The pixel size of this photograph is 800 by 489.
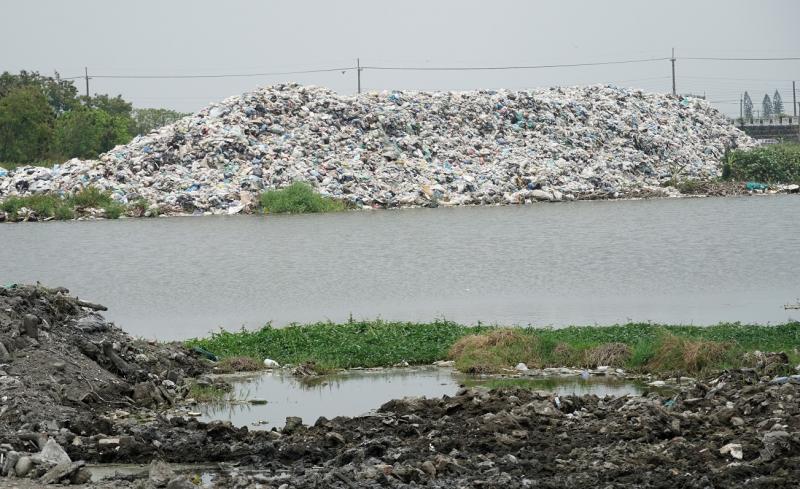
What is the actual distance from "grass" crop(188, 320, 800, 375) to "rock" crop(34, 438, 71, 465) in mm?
4409

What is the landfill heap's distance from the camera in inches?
1358

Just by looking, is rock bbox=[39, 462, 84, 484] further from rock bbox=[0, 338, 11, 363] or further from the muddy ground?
rock bbox=[0, 338, 11, 363]

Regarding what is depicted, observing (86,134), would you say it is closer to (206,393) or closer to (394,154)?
(394,154)

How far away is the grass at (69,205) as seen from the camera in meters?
33.6

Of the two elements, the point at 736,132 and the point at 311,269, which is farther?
Answer: the point at 736,132

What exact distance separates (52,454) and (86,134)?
147 feet

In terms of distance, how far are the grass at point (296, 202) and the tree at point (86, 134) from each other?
18817 mm

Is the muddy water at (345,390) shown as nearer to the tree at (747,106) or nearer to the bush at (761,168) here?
the bush at (761,168)

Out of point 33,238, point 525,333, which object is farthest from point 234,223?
point 525,333

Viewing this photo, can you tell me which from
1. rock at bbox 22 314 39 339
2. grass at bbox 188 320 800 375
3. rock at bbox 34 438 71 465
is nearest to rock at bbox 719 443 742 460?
grass at bbox 188 320 800 375

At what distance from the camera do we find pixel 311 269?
21.6m

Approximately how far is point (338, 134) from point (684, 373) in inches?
1075

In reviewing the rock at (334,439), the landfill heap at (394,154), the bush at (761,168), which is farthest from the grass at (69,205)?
the rock at (334,439)

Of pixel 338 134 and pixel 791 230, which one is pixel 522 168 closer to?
pixel 338 134
